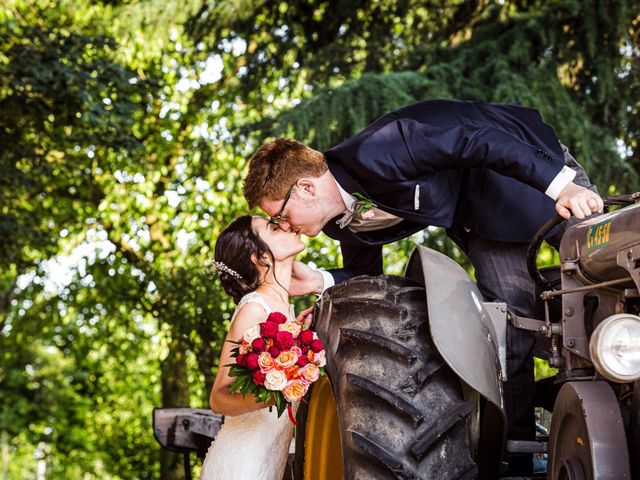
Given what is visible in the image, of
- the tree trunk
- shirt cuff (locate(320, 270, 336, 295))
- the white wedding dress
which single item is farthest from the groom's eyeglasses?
the tree trunk

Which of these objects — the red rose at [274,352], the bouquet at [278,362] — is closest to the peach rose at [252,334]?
the bouquet at [278,362]

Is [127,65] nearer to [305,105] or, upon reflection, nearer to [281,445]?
[305,105]

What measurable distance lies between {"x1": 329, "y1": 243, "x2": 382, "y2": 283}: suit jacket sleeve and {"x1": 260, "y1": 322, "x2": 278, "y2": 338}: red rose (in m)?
1.12

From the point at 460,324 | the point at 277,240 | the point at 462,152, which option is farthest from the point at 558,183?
the point at 277,240

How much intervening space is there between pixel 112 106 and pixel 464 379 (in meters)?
7.67

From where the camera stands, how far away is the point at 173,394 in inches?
524

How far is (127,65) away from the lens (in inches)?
473

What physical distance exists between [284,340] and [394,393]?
500mm

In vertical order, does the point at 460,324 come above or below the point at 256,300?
below

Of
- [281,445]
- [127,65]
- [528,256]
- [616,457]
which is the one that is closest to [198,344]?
[127,65]

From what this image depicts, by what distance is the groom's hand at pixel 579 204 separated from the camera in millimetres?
3168

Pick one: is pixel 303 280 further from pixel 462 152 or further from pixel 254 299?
pixel 462 152

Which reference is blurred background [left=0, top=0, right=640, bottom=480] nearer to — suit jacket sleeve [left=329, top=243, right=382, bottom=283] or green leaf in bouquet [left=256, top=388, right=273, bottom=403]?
suit jacket sleeve [left=329, top=243, right=382, bottom=283]

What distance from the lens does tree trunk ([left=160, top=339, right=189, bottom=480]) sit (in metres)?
13.1
